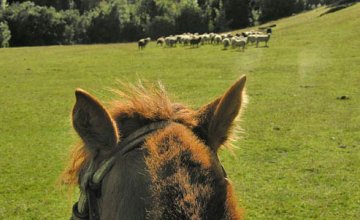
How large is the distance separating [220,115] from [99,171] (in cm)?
66

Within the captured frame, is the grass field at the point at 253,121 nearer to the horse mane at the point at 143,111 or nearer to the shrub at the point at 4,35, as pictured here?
the horse mane at the point at 143,111

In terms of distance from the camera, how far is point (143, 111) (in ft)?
7.37

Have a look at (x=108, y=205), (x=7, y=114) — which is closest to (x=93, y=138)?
(x=108, y=205)

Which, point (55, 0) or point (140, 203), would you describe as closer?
point (140, 203)

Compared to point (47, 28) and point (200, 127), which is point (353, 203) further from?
point (47, 28)

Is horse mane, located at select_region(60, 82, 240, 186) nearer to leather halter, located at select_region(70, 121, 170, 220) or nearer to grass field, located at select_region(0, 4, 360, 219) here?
leather halter, located at select_region(70, 121, 170, 220)

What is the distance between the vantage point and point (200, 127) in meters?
2.26

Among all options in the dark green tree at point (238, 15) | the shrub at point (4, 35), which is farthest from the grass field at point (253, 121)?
the dark green tree at point (238, 15)

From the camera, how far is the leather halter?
2.05 m

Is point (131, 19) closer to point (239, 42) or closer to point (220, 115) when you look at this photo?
point (239, 42)

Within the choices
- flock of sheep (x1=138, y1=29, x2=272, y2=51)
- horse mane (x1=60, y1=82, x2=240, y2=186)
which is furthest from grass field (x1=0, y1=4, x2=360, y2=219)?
flock of sheep (x1=138, y1=29, x2=272, y2=51)

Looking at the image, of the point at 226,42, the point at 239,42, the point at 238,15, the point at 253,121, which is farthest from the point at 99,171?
the point at 238,15

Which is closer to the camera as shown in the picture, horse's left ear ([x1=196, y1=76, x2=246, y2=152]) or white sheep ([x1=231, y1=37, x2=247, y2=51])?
horse's left ear ([x1=196, y1=76, x2=246, y2=152])

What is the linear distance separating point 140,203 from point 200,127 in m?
0.59
